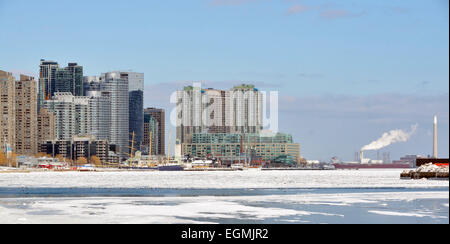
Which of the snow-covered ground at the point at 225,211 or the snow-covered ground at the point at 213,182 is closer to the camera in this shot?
the snow-covered ground at the point at 225,211

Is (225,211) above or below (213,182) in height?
above

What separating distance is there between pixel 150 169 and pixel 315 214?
6831 inches

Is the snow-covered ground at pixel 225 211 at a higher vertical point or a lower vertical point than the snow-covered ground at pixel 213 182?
higher

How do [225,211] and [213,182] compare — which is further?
[213,182]

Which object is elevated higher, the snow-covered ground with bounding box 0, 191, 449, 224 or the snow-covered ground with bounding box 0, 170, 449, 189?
the snow-covered ground with bounding box 0, 191, 449, 224

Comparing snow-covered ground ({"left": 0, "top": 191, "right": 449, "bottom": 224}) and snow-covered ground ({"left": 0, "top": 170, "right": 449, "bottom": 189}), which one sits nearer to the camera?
snow-covered ground ({"left": 0, "top": 191, "right": 449, "bottom": 224})

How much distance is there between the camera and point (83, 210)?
27.3 metres
